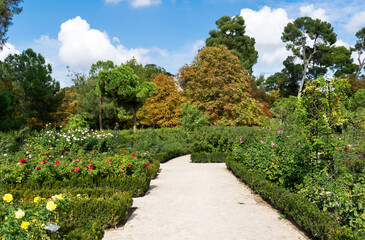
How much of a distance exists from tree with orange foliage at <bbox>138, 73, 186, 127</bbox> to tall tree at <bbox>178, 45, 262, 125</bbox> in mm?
5244

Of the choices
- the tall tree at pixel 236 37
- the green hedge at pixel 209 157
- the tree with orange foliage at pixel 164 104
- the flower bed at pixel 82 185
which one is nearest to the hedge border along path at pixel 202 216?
the flower bed at pixel 82 185

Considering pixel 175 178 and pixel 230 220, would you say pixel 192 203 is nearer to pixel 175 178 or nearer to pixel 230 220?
pixel 230 220

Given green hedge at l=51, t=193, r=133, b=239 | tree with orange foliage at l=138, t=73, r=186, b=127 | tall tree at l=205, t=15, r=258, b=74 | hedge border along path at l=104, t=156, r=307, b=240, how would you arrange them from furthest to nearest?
tall tree at l=205, t=15, r=258, b=74 < tree with orange foliage at l=138, t=73, r=186, b=127 < green hedge at l=51, t=193, r=133, b=239 < hedge border along path at l=104, t=156, r=307, b=240

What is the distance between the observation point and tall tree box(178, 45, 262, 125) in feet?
84.9

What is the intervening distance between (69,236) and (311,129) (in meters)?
5.73

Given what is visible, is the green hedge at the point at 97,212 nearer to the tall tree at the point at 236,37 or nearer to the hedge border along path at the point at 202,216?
the hedge border along path at the point at 202,216

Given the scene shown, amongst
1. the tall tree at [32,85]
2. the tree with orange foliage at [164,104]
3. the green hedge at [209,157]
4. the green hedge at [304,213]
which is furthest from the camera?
the tree with orange foliage at [164,104]

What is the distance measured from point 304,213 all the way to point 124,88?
26.8m

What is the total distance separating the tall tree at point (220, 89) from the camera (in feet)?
84.9

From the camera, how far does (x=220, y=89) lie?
26.4 m

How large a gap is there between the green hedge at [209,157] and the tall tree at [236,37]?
86.4ft

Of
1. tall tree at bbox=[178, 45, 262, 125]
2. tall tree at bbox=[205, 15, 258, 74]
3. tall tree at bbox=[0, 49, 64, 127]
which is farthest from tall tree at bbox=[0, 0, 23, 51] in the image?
tall tree at bbox=[205, 15, 258, 74]

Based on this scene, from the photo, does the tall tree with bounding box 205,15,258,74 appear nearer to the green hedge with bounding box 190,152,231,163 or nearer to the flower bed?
the green hedge with bounding box 190,152,231,163

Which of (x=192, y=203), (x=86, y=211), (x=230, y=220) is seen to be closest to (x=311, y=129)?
(x=230, y=220)
